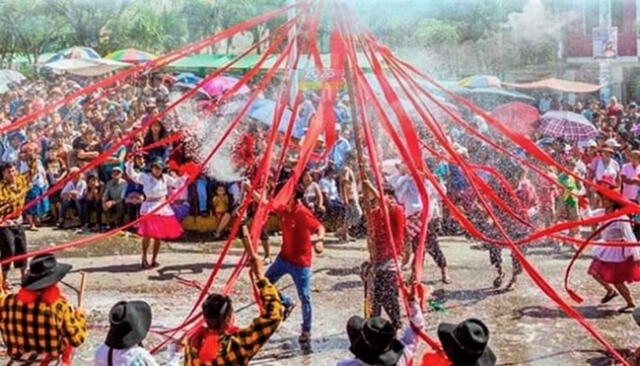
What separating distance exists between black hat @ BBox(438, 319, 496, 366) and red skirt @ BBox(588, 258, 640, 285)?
14.9 ft

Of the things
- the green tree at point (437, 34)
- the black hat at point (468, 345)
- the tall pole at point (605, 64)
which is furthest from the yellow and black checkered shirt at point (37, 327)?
the tall pole at point (605, 64)

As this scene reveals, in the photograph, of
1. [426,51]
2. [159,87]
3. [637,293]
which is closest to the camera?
[637,293]

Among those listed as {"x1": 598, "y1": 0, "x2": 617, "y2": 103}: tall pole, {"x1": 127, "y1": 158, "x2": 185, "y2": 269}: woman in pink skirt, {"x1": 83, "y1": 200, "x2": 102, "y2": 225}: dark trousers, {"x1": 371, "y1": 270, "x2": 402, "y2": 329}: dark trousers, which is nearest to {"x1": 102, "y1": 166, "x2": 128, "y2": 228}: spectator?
{"x1": 83, "y1": 200, "x2": 102, "y2": 225}: dark trousers

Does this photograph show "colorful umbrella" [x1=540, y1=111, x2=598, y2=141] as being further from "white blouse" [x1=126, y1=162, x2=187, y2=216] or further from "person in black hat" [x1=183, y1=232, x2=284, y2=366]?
"person in black hat" [x1=183, y1=232, x2=284, y2=366]

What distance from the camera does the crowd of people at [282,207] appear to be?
4219 millimetres

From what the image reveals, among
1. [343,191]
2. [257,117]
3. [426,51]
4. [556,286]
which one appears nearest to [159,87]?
[257,117]

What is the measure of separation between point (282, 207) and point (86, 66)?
50.5ft

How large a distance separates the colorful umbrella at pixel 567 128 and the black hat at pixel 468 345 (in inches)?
408

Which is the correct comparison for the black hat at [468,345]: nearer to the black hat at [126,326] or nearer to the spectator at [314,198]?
the black hat at [126,326]

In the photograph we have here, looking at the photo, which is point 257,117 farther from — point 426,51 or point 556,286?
point 426,51

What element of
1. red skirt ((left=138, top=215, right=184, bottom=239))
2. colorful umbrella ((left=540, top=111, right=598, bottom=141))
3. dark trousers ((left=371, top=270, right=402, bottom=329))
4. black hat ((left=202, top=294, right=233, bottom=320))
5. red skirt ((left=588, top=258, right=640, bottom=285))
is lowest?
red skirt ((left=588, top=258, right=640, bottom=285))

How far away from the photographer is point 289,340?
7.38m

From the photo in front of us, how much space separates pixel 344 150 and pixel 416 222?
3.11 m

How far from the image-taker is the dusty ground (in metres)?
7.16
